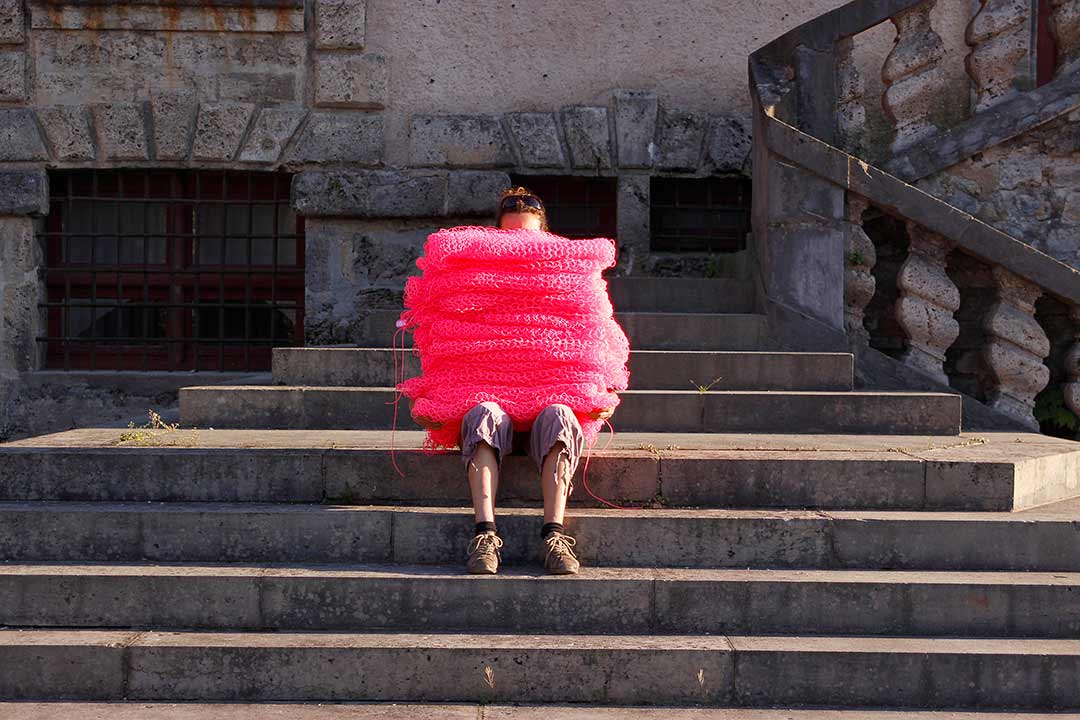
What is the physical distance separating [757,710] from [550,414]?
1273mm

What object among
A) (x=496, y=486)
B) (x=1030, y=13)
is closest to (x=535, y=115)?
(x=1030, y=13)

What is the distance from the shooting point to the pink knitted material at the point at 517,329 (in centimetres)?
453

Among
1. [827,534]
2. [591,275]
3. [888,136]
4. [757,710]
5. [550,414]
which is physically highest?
[888,136]

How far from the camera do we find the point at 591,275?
4.64m

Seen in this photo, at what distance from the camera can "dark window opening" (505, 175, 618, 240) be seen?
8.33m

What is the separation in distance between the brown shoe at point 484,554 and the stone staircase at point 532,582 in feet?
0.19

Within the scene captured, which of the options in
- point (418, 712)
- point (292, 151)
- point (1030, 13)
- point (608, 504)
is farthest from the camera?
point (292, 151)

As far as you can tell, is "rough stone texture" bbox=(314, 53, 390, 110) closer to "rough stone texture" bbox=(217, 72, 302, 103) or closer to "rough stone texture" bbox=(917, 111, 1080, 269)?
"rough stone texture" bbox=(217, 72, 302, 103)

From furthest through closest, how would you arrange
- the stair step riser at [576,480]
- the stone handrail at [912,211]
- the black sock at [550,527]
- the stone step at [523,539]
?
the stone handrail at [912,211]
the stair step riser at [576,480]
the stone step at [523,539]
the black sock at [550,527]

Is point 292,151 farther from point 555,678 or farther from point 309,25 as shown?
point 555,678

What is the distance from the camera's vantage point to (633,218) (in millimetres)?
8133

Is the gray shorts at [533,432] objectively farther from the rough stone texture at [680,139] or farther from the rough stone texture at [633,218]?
the rough stone texture at [680,139]

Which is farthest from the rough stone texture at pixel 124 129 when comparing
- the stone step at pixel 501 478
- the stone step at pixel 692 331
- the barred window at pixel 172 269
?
the stone step at pixel 501 478

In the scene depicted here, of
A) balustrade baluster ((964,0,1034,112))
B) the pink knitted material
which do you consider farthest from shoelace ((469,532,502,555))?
balustrade baluster ((964,0,1034,112))
